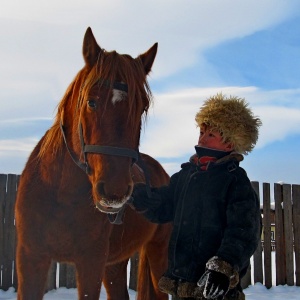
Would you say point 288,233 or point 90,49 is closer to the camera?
point 90,49

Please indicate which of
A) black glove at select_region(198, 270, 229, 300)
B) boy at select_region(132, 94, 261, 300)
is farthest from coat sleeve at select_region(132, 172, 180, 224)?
black glove at select_region(198, 270, 229, 300)

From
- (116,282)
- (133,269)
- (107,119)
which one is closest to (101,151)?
(107,119)

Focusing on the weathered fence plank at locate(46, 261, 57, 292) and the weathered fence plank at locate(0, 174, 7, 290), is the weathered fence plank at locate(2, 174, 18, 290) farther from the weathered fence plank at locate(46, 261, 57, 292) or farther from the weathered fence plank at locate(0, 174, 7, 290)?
the weathered fence plank at locate(46, 261, 57, 292)

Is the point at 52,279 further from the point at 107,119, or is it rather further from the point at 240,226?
the point at 240,226

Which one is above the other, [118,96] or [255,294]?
[118,96]

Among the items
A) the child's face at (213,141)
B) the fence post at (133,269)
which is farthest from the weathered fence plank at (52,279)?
the child's face at (213,141)

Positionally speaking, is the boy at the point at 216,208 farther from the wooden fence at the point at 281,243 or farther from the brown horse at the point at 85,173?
the wooden fence at the point at 281,243

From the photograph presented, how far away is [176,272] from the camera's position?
102 inches

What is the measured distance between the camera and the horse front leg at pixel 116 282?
4305 mm

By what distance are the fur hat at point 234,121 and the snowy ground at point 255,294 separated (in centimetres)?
428

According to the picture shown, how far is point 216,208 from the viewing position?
2510 millimetres

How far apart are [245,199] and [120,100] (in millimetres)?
893

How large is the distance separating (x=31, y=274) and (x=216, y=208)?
4.31ft

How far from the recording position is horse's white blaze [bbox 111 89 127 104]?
8.43 ft
